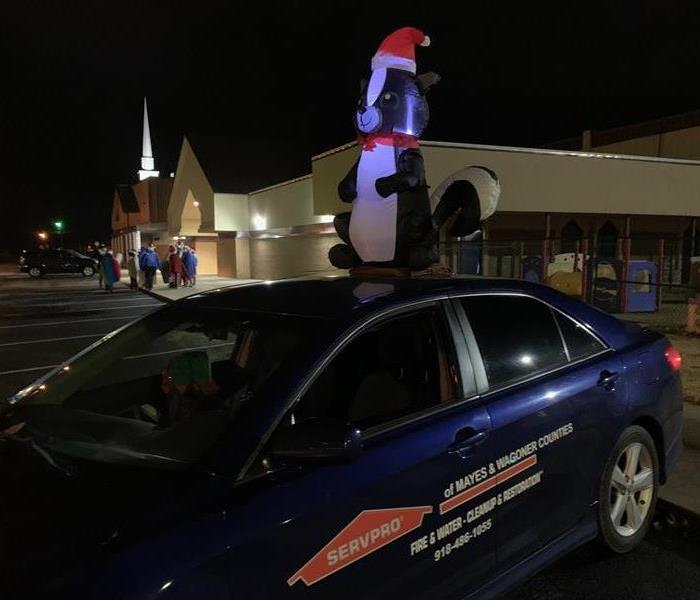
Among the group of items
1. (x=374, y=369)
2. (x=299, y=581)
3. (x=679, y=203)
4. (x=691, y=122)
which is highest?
(x=691, y=122)

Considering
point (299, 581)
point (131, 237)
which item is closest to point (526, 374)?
point (299, 581)

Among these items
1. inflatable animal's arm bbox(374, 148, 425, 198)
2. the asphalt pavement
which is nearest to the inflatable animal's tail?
inflatable animal's arm bbox(374, 148, 425, 198)

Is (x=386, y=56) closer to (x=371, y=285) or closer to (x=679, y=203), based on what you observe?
(x=371, y=285)

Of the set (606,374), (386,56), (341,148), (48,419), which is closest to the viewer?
(48,419)

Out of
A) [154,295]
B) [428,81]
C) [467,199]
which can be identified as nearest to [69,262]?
[154,295]

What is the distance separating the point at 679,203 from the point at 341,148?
9306 millimetres

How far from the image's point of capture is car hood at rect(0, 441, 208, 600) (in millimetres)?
1545

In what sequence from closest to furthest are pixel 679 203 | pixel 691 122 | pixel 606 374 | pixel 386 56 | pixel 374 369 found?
pixel 374 369 < pixel 606 374 < pixel 386 56 < pixel 679 203 < pixel 691 122

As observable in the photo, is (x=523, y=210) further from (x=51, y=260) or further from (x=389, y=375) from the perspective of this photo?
(x=51, y=260)

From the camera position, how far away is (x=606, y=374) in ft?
10.1

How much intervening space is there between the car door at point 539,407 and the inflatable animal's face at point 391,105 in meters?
4.74

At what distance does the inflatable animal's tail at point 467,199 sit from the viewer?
7336 millimetres

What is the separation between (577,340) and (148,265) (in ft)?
70.3

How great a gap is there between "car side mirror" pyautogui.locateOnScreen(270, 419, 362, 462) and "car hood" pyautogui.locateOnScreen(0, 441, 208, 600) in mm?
271
